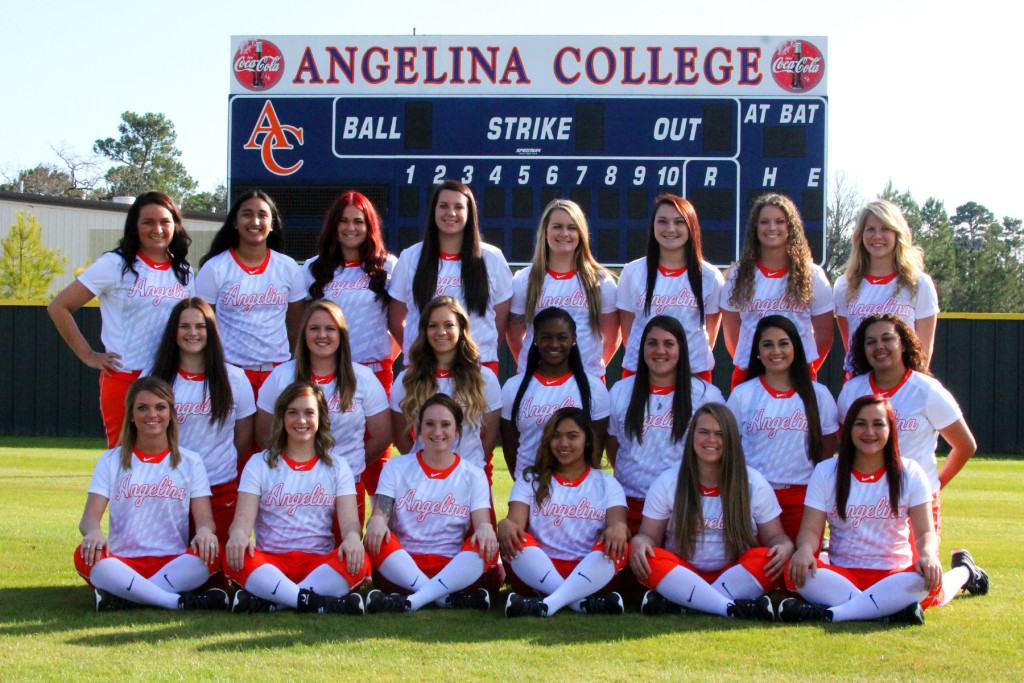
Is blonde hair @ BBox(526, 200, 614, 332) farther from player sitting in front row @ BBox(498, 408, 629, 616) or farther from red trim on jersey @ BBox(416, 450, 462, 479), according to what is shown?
red trim on jersey @ BBox(416, 450, 462, 479)

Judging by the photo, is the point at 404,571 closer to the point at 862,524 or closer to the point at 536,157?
the point at 862,524

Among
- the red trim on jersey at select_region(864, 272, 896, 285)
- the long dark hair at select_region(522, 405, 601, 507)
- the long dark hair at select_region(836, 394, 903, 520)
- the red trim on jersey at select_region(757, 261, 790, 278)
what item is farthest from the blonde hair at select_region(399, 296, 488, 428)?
the red trim on jersey at select_region(864, 272, 896, 285)

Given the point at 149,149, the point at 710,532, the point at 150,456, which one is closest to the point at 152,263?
the point at 150,456

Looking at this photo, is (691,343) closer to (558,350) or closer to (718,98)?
(558,350)

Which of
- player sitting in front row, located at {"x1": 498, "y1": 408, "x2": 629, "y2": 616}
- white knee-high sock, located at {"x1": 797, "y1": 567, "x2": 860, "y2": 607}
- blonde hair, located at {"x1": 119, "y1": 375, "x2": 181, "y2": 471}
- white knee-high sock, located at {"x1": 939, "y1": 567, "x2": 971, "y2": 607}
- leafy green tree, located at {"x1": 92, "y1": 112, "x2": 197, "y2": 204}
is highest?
leafy green tree, located at {"x1": 92, "y1": 112, "x2": 197, "y2": 204}

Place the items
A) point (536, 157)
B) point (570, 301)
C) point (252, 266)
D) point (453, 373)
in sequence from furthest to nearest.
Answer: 1. point (536, 157)
2. point (570, 301)
3. point (252, 266)
4. point (453, 373)

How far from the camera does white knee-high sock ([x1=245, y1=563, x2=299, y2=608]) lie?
4238 mm

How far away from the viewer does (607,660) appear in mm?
3514

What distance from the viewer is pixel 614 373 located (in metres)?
15.8

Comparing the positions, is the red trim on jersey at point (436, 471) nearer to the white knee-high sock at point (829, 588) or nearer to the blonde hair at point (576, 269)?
the blonde hair at point (576, 269)

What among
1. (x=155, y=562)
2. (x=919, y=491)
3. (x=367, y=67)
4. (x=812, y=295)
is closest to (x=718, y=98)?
(x=367, y=67)

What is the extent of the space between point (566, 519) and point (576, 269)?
1.40 m

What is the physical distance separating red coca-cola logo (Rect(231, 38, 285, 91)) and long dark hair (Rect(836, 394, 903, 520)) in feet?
30.2

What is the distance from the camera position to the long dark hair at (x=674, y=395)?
15.6 feet
